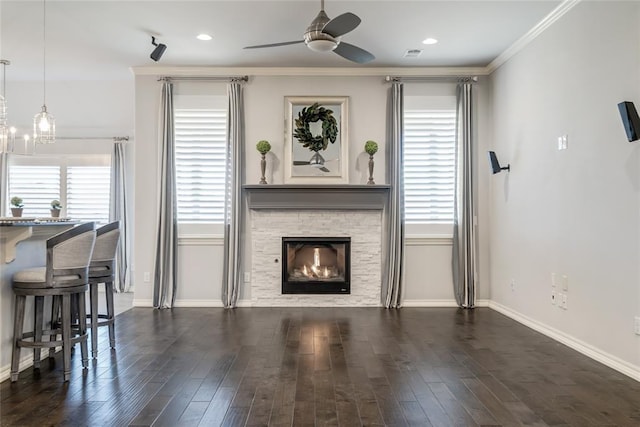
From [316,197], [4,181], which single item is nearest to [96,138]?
[4,181]

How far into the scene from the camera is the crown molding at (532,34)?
414cm

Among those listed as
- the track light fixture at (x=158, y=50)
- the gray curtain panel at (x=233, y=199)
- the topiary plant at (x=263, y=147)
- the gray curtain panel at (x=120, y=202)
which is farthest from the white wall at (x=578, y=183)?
the gray curtain panel at (x=120, y=202)

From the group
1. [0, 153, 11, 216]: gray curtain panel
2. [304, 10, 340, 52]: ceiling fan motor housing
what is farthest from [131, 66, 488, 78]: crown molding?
[0, 153, 11, 216]: gray curtain panel

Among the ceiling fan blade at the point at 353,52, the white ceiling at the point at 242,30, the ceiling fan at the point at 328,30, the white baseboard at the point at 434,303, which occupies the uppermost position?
the white ceiling at the point at 242,30

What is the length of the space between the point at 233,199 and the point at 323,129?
58.7 inches

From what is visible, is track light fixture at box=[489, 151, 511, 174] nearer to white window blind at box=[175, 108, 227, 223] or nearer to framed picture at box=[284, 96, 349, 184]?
framed picture at box=[284, 96, 349, 184]

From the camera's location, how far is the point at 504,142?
557 centimetres

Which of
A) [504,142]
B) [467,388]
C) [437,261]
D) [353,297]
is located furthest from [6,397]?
[504,142]

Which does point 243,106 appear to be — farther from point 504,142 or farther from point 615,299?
point 615,299

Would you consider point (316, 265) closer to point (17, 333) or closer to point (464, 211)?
point (464, 211)

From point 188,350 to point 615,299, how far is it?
11.5 feet

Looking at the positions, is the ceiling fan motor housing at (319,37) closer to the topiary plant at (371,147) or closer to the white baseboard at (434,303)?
the topiary plant at (371,147)

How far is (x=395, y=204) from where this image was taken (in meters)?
5.91

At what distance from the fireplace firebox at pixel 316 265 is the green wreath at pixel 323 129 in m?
1.24
